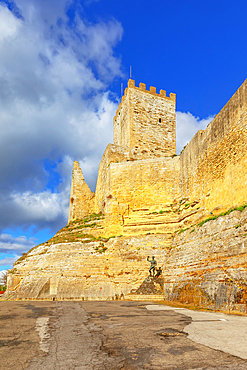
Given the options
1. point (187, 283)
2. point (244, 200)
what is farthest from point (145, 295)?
point (244, 200)

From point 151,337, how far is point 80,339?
1067 mm

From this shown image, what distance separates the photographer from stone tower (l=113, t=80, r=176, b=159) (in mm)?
28391

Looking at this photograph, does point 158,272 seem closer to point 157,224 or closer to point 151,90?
point 157,224

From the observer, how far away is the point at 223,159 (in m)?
15.3

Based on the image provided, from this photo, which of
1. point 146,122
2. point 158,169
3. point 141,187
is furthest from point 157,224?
point 146,122

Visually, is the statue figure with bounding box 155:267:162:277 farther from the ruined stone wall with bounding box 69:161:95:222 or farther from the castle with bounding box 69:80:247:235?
the ruined stone wall with bounding box 69:161:95:222

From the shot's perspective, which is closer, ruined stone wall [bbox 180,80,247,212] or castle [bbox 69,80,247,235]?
ruined stone wall [bbox 180,80,247,212]


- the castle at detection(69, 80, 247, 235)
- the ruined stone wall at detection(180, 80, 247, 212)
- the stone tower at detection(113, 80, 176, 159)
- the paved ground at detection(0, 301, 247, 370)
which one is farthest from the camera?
the stone tower at detection(113, 80, 176, 159)

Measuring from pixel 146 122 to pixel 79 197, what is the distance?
34.1 ft

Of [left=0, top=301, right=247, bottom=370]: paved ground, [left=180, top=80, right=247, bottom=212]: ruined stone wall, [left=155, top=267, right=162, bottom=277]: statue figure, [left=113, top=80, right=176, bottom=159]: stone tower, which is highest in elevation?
[left=113, top=80, right=176, bottom=159]: stone tower

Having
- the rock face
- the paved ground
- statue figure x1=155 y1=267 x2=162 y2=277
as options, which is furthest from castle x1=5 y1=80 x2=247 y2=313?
the paved ground

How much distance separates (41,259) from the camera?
19.4 meters

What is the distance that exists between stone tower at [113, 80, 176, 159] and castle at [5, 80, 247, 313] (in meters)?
0.11

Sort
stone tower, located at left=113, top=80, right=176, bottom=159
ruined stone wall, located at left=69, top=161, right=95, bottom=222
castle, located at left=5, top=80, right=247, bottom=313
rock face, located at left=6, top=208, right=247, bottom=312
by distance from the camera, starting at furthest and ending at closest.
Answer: ruined stone wall, located at left=69, top=161, right=95, bottom=222
stone tower, located at left=113, top=80, right=176, bottom=159
castle, located at left=5, top=80, right=247, bottom=313
rock face, located at left=6, top=208, right=247, bottom=312
